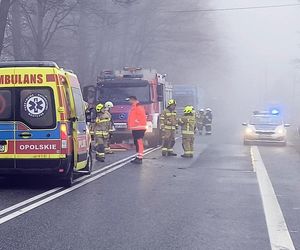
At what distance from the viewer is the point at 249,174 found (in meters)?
13.7

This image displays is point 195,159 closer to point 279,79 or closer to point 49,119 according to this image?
point 49,119

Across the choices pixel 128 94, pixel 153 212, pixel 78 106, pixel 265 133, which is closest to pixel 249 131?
pixel 265 133

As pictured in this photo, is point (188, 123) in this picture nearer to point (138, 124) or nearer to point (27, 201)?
point (138, 124)

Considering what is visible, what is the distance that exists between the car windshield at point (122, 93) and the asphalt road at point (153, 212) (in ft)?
27.3

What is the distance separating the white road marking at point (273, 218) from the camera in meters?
6.68

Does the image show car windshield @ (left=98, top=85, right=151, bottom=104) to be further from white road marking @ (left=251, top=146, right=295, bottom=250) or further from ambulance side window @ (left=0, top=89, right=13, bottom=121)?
ambulance side window @ (left=0, top=89, right=13, bottom=121)

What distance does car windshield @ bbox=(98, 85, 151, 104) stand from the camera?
73.1ft

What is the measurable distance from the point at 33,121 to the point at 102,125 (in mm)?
6797

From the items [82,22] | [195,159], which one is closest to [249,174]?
[195,159]

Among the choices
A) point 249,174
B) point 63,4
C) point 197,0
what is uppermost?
point 197,0

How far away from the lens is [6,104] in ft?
34.7

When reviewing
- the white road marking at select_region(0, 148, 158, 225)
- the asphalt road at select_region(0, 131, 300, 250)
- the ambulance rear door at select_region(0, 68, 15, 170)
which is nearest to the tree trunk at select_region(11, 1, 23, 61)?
the white road marking at select_region(0, 148, 158, 225)

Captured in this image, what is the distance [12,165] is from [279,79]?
116954 millimetres

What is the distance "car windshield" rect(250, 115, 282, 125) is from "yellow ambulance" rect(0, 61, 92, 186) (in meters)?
16.3
